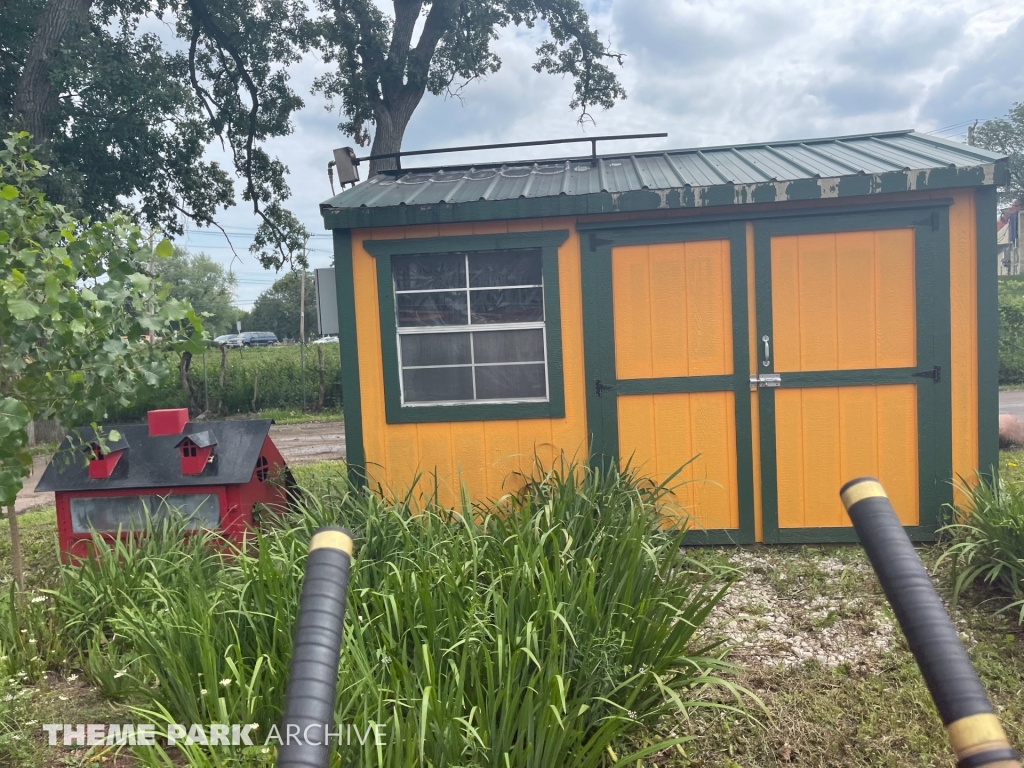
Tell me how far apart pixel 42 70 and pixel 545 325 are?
949 cm

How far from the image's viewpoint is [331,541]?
117 cm

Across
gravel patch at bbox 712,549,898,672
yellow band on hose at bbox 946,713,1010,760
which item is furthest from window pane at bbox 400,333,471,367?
yellow band on hose at bbox 946,713,1010,760


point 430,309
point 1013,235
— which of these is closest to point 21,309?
point 430,309

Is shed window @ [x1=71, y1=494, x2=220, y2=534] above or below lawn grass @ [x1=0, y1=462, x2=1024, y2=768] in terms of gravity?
above

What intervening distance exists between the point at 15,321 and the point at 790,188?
4.38 m

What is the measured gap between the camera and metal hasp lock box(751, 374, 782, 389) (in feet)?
16.1

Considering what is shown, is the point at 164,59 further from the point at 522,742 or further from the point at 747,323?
the point at 522,742

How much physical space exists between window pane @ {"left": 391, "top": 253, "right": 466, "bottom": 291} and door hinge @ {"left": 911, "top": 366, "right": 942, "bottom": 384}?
3105mm

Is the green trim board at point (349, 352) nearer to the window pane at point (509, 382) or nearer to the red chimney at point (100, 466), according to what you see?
the window pane at point (509, 382)

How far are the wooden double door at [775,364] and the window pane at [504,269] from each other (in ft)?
1.23

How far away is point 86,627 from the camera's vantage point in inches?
134

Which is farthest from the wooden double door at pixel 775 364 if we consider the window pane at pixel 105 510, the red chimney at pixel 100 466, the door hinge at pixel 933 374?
the red chimney at pixel 100 466

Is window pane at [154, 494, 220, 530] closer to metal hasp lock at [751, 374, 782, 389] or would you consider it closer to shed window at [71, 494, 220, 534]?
shed window at [71, 494, 220, 534]

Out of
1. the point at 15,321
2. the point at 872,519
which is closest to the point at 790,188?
the point at 872,519
